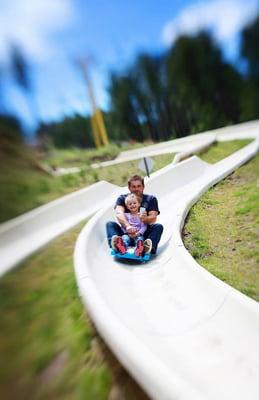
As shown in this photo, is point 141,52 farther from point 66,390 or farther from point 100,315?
point 100,315

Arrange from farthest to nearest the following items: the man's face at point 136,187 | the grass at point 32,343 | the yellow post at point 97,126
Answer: the man's face at point 136,187, the yellow post at point 97,126, the grass at point 32,343

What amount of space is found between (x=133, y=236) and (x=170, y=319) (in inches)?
40.8

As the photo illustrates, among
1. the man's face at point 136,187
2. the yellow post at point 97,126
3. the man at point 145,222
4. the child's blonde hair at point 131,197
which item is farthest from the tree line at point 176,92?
the man at point 145,222

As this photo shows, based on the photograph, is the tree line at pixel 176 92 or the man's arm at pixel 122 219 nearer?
the tree line at pixel 176 92

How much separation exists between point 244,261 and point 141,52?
2.10m

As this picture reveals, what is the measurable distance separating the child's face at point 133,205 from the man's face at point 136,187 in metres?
0.14

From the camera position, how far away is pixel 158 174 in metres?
2.50

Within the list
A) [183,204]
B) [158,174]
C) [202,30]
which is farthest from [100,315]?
[183,204]

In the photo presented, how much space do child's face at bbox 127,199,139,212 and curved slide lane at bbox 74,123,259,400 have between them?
0.20m

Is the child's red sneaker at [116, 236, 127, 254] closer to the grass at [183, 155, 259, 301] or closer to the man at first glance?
the man

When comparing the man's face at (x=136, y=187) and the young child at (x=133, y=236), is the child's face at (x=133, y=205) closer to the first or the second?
the young child at (x=133, y=236)

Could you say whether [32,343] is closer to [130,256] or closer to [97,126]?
[97,126]

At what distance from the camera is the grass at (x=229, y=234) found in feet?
8.89

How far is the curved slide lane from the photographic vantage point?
1504 millimetres
